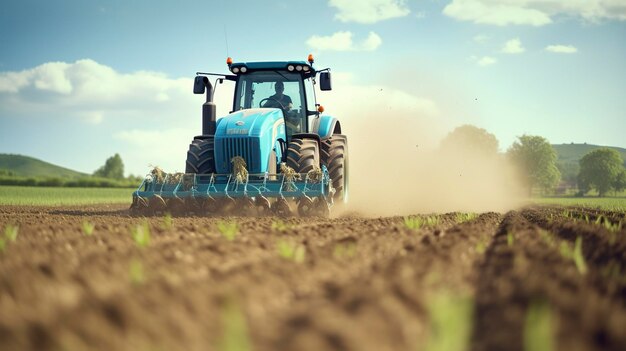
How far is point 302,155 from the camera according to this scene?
416 inches

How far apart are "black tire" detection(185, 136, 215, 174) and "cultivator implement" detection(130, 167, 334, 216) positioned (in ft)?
0.93

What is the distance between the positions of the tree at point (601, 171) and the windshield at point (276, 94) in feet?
182

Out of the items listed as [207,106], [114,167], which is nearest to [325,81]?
[207,106]

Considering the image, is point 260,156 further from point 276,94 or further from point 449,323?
point 449,323

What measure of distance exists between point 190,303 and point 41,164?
3549 inches

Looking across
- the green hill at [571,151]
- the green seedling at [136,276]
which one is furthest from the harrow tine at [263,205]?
the green hill at [571,151]

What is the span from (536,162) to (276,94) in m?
58.0

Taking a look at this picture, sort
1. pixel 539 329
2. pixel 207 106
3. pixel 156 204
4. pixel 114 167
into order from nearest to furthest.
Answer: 1. pixel 539 329
2. pixel 156 204
3. pixel 207 106
4. pixel 114 167

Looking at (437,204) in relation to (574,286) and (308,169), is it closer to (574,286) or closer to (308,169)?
(308,169)

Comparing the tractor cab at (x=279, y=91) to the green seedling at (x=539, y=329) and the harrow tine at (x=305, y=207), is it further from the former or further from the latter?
the green seedling at (x=539, y=329)

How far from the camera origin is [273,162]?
10734mm

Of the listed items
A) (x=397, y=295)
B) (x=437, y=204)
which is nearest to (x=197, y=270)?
(x=397, y=295)

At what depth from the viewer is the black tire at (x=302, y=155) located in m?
10.5

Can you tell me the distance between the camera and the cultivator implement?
9914mm
